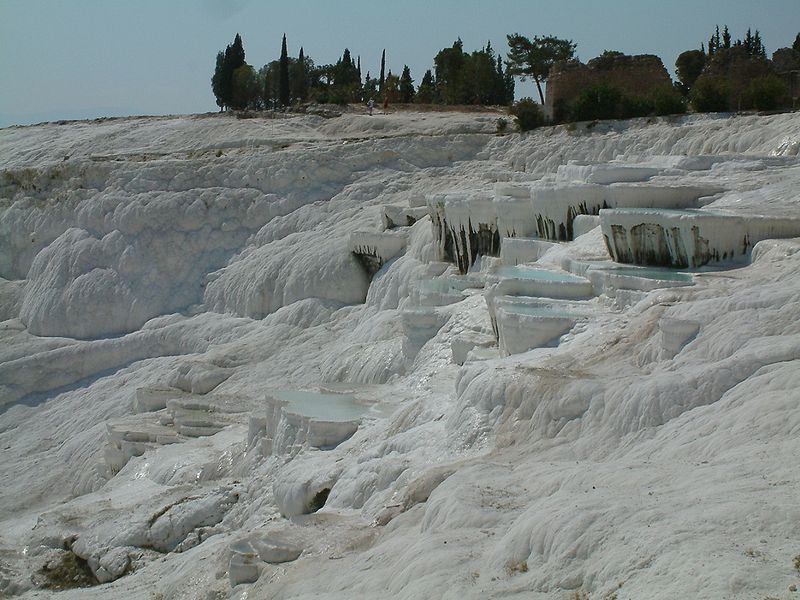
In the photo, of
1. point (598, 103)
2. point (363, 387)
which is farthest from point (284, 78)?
point (363, 387)

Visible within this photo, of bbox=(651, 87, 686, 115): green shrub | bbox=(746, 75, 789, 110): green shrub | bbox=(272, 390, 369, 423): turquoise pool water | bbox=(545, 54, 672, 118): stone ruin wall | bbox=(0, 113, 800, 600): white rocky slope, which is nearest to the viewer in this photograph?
bbox=(0, 113, 800, 600): white rocky slope

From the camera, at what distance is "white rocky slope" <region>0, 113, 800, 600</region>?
672 cm

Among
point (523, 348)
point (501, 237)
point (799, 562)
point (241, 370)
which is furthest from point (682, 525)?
point (241, 370)

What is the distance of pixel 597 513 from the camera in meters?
6.54

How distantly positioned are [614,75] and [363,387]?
15.5m

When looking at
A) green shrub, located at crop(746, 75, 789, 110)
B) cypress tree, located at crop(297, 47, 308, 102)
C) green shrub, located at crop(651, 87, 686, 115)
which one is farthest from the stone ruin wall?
cypress tree, located at crop(297, 47, 308, 102)

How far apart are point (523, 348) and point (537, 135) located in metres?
15.7

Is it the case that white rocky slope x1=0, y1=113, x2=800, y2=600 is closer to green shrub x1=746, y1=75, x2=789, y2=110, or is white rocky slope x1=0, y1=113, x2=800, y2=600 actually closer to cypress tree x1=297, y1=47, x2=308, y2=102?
green shrub x1=746, y1=75, x2=789, y2=110

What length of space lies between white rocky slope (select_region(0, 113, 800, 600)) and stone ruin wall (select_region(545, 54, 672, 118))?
169 cm

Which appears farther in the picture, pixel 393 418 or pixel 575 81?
pixel 575 81

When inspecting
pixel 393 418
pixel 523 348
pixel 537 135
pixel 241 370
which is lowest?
pixel 241 370

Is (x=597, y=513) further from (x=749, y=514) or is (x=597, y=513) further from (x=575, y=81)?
(x=575, y=81)

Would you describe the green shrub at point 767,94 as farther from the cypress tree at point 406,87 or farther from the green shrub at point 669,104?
the cypress tree at point 406,87

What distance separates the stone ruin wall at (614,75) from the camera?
88.2ft
